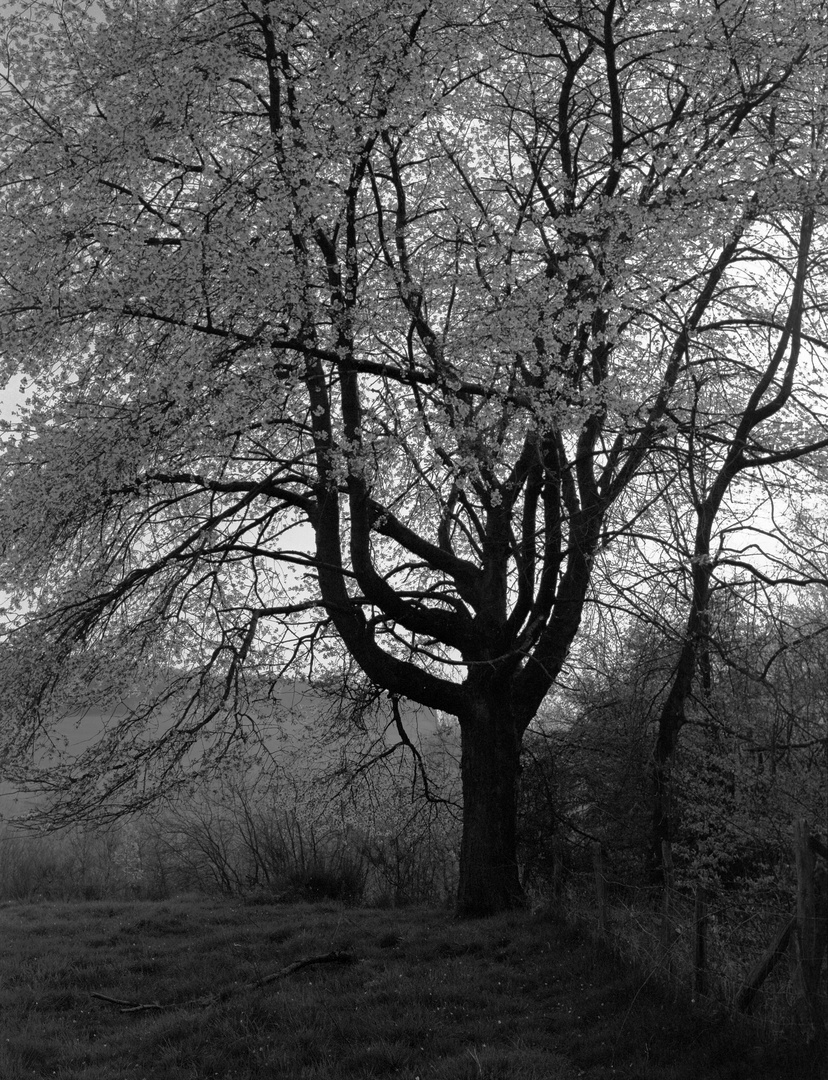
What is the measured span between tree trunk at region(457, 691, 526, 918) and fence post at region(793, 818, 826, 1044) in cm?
567

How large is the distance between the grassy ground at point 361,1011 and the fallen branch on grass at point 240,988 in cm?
3

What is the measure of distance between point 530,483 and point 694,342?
2.30 m

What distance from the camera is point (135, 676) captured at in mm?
10773

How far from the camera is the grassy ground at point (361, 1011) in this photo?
554 centimetres

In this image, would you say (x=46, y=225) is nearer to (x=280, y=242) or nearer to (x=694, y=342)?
Answer: (x=280, y=242)

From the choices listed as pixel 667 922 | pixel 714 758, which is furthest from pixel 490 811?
pixel 667 922

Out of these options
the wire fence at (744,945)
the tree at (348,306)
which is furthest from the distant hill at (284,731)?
the wire fence at (744,945)

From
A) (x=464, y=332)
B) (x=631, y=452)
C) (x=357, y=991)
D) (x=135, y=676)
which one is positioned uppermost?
(x=464, y=332)

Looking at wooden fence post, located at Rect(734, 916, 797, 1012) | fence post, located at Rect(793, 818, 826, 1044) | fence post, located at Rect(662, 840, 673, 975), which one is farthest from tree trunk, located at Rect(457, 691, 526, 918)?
fence post, located at Rect(793, 818, 826, 1044)

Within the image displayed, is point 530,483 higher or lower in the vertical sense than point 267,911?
higher

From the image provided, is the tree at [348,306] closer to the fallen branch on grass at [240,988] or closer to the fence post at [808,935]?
the fallen branch on grass at [240,988]

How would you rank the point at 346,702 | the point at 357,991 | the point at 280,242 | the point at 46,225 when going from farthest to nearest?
1. the point at 346,702
2. the point at 280,242
3. the point at 46,225
4. the point at 357,991

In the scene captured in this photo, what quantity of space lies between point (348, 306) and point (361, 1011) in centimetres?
579

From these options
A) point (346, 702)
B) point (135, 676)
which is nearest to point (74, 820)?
point (135, 676)
